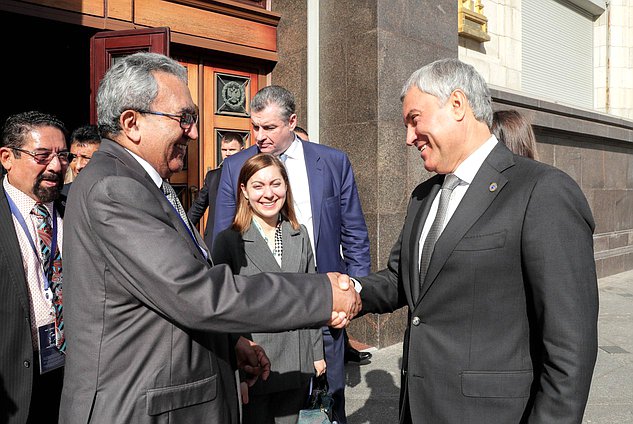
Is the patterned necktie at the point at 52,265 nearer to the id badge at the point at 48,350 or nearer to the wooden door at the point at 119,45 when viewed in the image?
the id badge at the point at 48,350

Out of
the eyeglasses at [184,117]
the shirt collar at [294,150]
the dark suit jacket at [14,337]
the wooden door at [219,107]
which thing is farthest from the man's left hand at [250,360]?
the wooden door at [219,107]

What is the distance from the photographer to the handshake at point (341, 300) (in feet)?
6.62

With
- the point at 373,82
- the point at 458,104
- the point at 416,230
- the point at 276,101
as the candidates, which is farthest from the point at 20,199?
the point at 373,82

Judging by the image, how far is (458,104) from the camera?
6.88 ft

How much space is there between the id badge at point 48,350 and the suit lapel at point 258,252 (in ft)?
3.44

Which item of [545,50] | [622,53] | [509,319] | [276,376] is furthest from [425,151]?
[622,53]

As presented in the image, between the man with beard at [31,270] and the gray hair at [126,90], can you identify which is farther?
the man with beard at [31,270]

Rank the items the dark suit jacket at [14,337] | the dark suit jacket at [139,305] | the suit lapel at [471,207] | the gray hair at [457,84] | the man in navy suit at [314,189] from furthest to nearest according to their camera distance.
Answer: the man in navy suit at [314,189]
the dark suit jacket at [14,337]
the gray hair at [457,84]
the suit lapel at [471,207]
the dark suit jacket at [139,305]

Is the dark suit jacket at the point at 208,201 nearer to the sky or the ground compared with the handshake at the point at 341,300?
nearer to the sky

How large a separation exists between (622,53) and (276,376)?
12655 mm

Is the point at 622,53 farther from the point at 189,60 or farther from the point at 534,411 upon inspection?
the point at 534,411

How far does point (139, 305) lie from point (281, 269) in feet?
4.82

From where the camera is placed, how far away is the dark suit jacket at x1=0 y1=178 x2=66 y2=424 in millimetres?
2510

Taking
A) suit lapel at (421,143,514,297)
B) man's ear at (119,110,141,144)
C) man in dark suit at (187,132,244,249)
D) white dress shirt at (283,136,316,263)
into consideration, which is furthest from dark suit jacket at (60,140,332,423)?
man in dark suit at (187,132,244,249)
